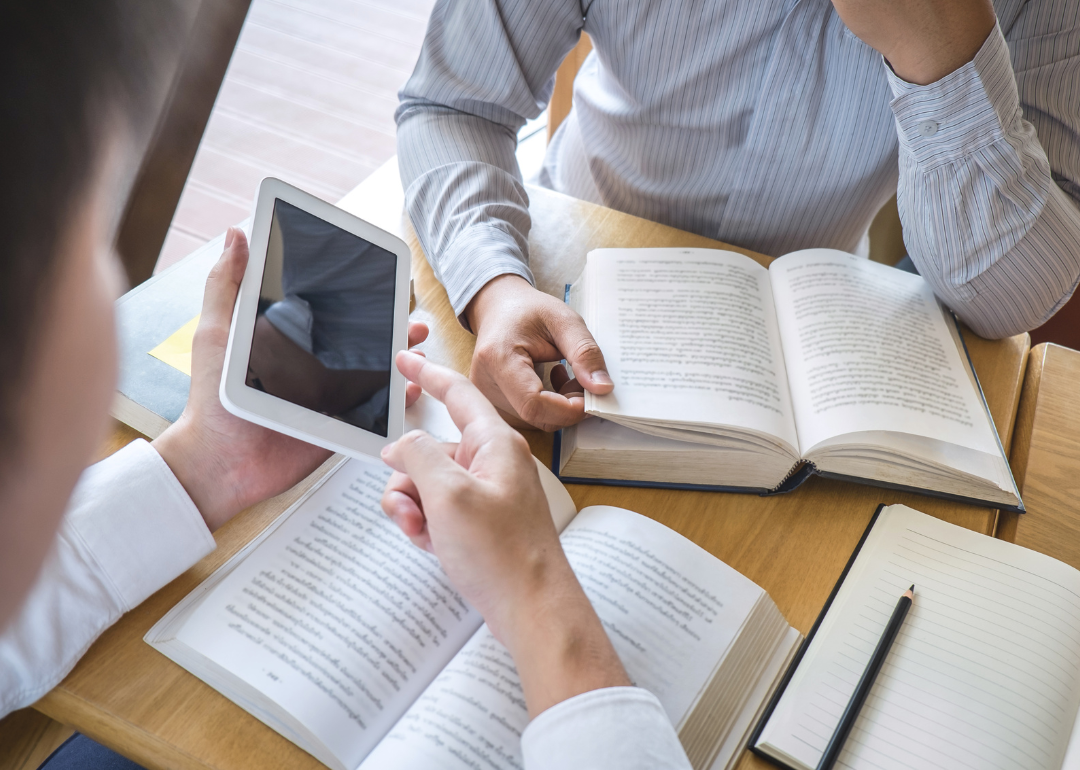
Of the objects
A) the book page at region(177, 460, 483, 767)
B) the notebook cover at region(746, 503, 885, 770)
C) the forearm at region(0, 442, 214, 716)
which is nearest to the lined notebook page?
the notebook cover at region(746, 503, 885, 770)

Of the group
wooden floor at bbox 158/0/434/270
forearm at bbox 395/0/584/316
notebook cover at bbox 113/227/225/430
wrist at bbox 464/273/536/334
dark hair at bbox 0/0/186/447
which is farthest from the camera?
wooden floor at bbox 158/0/434/270

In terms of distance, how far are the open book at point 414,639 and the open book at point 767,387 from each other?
104 millimetres

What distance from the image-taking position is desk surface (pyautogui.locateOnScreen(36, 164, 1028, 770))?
51 centimetres

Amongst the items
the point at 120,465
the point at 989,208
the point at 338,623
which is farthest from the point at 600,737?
the point at 989,208

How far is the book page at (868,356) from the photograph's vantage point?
2.35 ft

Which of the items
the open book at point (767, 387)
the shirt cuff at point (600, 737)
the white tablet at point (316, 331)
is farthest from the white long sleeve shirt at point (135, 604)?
the open book at point (767, 387)

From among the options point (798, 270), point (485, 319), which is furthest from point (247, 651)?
point (798, 270)

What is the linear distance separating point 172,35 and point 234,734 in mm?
533

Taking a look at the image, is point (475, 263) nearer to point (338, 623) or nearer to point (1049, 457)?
point (338, 623)

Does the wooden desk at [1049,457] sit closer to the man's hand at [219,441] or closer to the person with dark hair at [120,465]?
the person with dark hair at [120,465]

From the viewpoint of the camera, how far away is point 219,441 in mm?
616

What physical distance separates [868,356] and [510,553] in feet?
1.55

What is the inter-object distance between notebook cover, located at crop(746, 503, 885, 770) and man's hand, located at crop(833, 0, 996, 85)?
1.64 feet

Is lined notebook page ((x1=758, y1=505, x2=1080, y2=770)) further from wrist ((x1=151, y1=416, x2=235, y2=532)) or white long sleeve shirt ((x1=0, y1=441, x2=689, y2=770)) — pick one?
wrist ((x1=151, y1=416, x2=235, y2=532))
